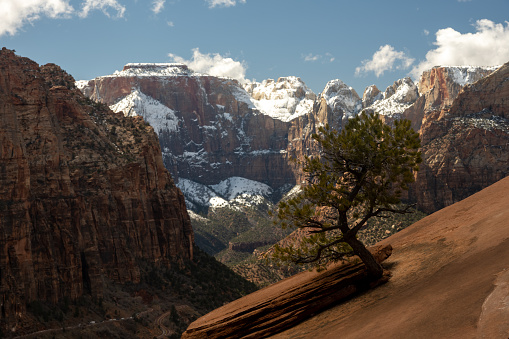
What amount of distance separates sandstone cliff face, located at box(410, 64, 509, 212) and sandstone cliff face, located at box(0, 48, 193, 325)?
9128 cm

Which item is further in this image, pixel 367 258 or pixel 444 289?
pixel 367 258

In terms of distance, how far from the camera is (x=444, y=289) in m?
17.4

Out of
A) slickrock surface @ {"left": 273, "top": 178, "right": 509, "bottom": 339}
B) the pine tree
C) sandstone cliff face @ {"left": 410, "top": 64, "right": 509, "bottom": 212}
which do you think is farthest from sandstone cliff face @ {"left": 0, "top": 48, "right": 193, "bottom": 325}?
sandstone cliff face @ {"left": 410, "top": 64, "right": 509, "bottom": 212}

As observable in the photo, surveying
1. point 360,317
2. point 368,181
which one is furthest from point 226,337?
point 368,181

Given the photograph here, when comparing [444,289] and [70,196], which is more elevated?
[70,196]

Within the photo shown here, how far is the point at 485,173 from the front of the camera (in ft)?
544

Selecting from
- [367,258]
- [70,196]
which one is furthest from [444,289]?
[70,196]

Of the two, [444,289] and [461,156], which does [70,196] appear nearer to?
[444,289]

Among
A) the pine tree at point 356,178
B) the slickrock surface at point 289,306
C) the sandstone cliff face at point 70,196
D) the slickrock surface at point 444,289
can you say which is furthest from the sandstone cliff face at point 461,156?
the slickrock surface at point 289,306

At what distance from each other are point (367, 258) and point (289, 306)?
4.22 m

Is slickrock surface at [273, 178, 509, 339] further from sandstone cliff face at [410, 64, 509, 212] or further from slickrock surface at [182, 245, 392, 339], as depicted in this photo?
sandstone cliff face at [410, 64, 509, 212]

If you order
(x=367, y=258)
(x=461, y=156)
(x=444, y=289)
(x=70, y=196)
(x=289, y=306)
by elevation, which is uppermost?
(x=70, y=196)

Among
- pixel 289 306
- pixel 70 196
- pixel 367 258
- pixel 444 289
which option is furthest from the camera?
pixel 70 196

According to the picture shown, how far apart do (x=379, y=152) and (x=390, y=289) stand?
621cm
